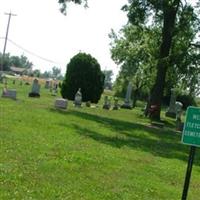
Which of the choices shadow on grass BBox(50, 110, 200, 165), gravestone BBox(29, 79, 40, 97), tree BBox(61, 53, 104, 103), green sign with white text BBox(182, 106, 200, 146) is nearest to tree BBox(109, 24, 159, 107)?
tree BBox(61, 53, 104, 103)

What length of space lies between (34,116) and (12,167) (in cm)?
1224

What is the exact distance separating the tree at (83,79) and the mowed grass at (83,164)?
28.8 metres

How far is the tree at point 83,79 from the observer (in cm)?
5216

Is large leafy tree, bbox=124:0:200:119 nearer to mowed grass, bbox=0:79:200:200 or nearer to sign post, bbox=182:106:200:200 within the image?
mowed grass, bbox=0:79:200:200

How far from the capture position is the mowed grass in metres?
10.6

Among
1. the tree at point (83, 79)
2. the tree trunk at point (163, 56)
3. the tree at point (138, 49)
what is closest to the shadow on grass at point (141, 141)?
the tree trunk at point (163, 56)

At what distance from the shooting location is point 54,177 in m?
11.5

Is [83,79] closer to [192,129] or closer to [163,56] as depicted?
[163,56]

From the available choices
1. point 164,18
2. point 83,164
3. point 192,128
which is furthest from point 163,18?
point 192,128

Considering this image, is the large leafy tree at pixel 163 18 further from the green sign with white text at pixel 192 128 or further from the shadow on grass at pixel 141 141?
the green sign with white text at pixel 192 128

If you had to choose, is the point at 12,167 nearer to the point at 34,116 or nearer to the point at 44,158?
the point at 44,158

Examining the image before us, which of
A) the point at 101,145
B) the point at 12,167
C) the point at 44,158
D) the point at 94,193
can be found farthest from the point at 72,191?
the point at 101,145

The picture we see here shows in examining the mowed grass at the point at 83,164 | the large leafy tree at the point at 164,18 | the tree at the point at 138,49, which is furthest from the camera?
the tree at the point at 138,49

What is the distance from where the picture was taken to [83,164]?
13.7m
